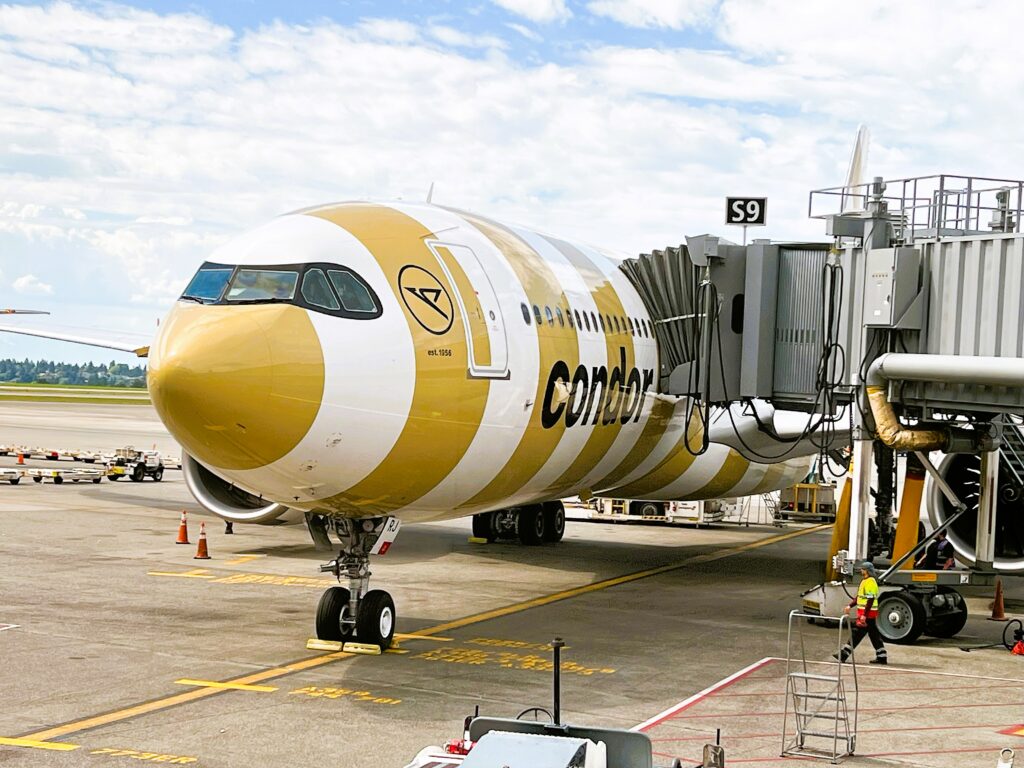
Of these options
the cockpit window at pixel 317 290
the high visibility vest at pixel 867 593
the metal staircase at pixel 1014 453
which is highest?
the cockpit window at pixel 317 290

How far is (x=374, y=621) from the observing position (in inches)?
534

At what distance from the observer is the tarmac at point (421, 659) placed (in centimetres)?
1036

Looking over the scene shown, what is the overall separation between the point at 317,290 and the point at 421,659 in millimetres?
4073

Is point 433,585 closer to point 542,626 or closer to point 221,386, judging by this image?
point 542,626

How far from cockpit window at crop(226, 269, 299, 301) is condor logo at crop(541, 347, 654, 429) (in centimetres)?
367

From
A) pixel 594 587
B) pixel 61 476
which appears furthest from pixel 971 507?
pixel 61 476

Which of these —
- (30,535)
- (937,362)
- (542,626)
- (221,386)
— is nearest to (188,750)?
(221,386)

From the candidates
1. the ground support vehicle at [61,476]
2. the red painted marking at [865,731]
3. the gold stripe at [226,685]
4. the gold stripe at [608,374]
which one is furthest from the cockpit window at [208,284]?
the ground support vehicle at [61,476]

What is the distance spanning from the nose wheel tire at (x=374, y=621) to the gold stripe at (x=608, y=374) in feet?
10.7

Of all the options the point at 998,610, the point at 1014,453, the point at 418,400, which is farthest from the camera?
the point at 1014,453

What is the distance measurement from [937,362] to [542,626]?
5.62 meters

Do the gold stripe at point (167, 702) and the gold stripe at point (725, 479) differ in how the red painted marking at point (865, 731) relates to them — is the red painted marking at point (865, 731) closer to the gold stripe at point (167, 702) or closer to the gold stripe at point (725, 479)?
the gold stripe at point (167, 702)

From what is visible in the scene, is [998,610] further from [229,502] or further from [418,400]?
[229,502]

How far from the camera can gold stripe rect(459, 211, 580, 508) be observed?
14375 millimetres
